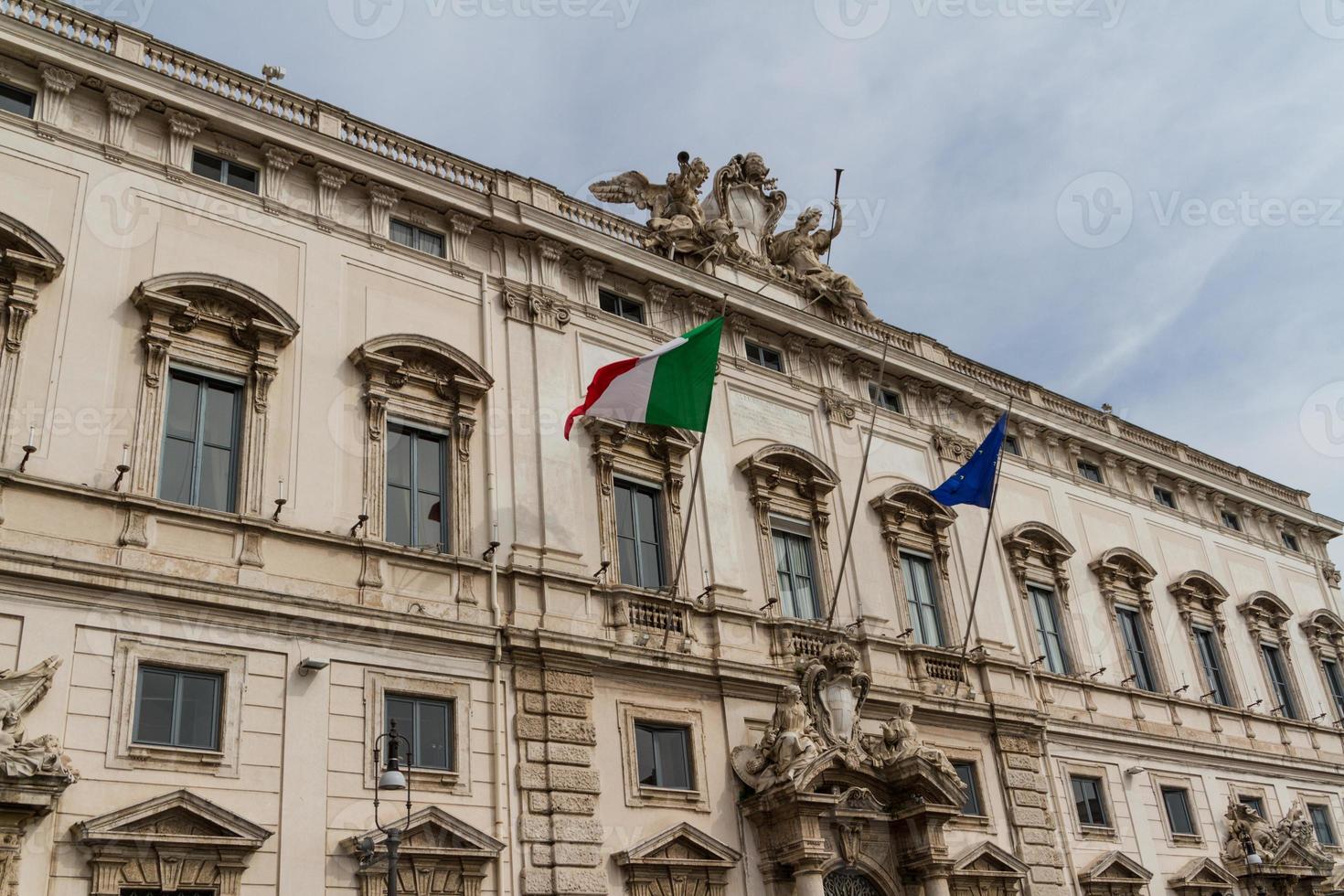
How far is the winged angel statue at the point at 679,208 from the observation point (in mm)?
25531

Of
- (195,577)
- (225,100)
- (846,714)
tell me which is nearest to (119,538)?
(195,577)

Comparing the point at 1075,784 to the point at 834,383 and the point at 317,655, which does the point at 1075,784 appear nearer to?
the point at 834,383

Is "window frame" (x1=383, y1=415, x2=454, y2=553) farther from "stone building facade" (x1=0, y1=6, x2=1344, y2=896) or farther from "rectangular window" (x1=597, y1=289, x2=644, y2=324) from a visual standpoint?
"rectangular window" (x1=597, y1=289, x2=644, y2=324)

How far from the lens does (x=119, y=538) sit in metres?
15.9

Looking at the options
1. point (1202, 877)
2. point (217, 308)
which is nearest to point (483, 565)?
point (217, 308)

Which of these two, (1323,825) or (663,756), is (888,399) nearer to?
(663,756)

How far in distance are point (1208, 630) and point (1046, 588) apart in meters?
6.50

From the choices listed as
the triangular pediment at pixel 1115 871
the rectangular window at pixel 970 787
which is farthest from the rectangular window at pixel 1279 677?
the rectangular window at pixel 970 787

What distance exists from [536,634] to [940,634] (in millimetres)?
10089

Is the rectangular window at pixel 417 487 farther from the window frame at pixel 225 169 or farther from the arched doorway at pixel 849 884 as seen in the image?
the arched doorway at pixel 849 884

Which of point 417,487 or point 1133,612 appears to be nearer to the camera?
point 417,487

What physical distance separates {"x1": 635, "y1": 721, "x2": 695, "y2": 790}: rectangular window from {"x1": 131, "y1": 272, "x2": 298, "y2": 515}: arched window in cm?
678

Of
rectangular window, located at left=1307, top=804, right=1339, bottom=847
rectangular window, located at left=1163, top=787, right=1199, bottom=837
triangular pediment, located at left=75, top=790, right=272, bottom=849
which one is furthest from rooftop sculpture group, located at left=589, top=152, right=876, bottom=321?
rectangular window, located at left=1307, top=804, right=1339, bottom=847

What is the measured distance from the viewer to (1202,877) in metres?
26.5
